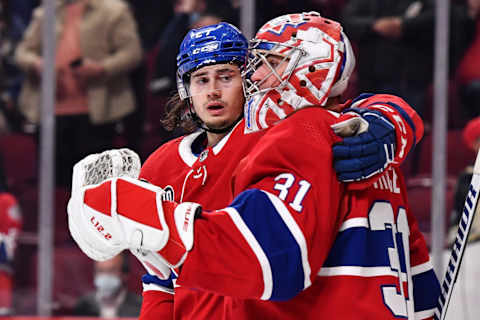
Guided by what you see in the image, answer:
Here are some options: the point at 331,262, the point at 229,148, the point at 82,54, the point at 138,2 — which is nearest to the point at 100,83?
the point at 82,54

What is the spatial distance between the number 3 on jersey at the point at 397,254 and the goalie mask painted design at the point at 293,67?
22cm

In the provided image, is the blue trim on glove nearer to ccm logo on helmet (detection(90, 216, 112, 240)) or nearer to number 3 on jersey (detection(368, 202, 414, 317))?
number 3 on jersey (detection(368, 202, 414, 317))

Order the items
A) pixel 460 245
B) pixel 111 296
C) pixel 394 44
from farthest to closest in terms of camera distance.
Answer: pixel 111 296 → pixel 394 44 → pixel 460 245

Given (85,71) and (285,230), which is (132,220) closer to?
(285,230)

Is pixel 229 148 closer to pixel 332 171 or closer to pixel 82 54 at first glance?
pixel 332 171

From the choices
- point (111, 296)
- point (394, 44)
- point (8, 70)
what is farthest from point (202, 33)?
point (8, 70)

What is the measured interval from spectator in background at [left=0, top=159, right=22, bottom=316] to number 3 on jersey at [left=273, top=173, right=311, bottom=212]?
11.5 ft

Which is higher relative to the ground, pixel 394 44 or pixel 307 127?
pixel 307 127

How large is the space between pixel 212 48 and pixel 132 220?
2.16 ft

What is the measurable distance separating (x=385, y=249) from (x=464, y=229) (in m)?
0.25

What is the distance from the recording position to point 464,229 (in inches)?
60.4

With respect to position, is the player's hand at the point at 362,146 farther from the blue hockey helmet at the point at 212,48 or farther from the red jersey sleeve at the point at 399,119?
the blue hockey helmet at the point at 212,48

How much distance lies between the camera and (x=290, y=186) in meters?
1.24

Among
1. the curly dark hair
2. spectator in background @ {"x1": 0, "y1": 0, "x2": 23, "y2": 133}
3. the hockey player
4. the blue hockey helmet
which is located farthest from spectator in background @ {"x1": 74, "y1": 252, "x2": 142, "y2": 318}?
the hockey player
